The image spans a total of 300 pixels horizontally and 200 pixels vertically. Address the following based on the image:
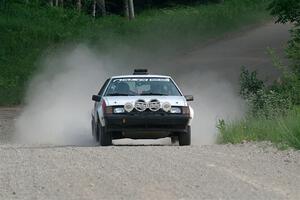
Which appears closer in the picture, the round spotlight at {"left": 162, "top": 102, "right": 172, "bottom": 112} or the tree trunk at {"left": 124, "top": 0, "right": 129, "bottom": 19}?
the round spotlight at {"left": 162, "top": 102, "right": 172, "bottom": 112}

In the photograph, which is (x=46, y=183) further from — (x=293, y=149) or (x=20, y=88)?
(x=20, y=88)

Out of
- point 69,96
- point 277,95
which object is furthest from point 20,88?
point 277,95

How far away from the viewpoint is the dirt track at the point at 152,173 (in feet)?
36.4

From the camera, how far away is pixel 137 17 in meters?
53.2

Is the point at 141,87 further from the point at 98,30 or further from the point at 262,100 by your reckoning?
the point at 98,30

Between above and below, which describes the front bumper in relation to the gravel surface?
above

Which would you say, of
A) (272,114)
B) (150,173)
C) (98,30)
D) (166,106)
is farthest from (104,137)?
(98,30)

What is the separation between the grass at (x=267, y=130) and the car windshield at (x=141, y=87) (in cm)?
150

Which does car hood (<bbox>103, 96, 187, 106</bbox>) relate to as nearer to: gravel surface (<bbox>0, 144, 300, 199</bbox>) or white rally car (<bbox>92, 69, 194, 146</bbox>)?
white rally car (<bbox>92, 69, 194, 146</bbox>)

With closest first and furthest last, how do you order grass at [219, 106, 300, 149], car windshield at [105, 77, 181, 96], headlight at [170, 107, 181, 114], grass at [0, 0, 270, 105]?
grass at [219, 106, 300, 149]
headlight at [170, 107, 181, 114]
car windshield at [105, 77, 181, 96]
grass at [0, 0, 270, 105]

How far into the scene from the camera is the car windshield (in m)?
19.2

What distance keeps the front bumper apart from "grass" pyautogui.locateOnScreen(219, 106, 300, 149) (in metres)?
1.03

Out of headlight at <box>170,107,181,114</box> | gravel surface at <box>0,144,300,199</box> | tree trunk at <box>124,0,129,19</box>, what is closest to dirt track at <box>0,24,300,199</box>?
gravel surface at <box>0,144,300,199</box>

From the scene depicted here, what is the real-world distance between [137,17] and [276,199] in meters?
43.0
